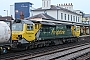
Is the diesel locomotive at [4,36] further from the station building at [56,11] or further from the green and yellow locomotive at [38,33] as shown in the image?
the station building at [56,11]

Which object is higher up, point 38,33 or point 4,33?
point 4,33

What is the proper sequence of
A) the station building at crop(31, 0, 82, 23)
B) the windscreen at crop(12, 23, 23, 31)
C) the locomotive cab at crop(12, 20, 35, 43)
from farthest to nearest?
the station building at crop(31, 0, 82, 23) → the windscreen at crop(12, 23, 23, 31) → the locomotive cab at crop(12, 20, 35, 43)

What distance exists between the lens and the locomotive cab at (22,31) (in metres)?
19.2

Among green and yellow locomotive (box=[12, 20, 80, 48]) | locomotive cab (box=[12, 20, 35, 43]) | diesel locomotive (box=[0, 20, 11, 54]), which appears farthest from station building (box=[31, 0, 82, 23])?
diesel locomotive (box=[0, 20, 11, 54])

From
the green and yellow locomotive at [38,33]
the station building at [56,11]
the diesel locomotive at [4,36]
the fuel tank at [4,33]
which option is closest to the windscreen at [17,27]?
the green and yellow locomotive at [38,33]

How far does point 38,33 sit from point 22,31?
3.03 m

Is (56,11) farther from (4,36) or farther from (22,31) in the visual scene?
(4,36)

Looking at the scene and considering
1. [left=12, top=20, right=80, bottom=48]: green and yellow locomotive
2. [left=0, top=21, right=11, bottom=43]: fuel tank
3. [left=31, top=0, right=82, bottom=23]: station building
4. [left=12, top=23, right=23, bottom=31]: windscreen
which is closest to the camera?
[left=0, top=21, right=11, bottom=43]: fuel tank

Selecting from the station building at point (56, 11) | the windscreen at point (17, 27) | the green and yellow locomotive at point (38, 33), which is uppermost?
the station building at point (56, 11)

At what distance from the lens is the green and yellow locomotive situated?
63.9 feet

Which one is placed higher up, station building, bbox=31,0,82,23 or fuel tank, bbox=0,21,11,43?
station building, bbox=31,0,82,23

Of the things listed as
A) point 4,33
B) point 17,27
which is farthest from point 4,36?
point 17,27

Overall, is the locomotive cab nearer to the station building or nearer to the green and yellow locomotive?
the green and yellow locomotive

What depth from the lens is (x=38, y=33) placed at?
73.4ft
